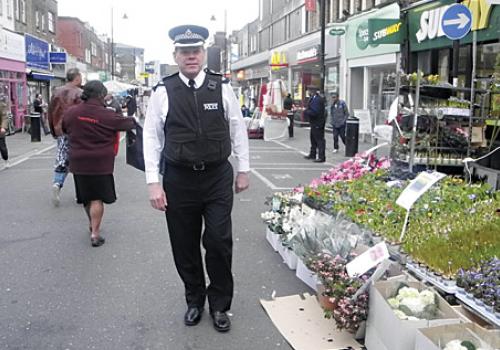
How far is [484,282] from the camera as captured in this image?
3.66 m

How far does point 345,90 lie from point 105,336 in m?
22.9

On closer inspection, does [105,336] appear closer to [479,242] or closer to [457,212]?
[479,242]

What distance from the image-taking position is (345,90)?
26.0m

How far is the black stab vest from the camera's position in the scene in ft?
13.3

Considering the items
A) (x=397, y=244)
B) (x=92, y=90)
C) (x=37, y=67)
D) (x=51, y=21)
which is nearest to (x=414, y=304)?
(x=397, y=244)

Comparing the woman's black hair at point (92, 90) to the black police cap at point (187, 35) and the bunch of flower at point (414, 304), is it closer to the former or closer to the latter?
the black police cap at point (187, 35)

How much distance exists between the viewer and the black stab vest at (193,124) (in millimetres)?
4043

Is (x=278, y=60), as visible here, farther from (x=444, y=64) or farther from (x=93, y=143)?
(x=93, y=143)

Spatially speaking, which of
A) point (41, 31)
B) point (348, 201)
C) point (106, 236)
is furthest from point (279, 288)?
point (41, 31)

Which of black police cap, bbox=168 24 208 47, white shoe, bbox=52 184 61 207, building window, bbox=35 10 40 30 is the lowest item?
white shoe, bbox=52 184 61 207

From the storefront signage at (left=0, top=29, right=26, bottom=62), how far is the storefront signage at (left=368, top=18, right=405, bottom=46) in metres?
18.8

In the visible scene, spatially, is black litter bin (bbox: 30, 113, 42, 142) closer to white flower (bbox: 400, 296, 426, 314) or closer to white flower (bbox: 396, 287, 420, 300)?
white flower (bbox: 396, 287, 420, 300)

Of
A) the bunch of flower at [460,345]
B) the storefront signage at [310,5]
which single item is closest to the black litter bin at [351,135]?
the bunch of flower at [460,345]

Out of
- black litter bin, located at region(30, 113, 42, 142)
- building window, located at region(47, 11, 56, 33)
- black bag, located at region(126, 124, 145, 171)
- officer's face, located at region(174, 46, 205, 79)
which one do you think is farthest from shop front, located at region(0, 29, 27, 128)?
officer's face, located at region(174, 46, 205, 79)
